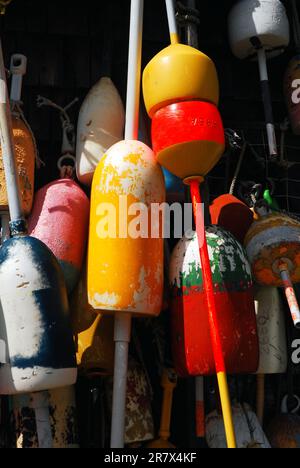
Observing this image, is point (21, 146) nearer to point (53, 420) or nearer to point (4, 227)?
point (4, 227)

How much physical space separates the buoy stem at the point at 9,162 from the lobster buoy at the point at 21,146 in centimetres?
19

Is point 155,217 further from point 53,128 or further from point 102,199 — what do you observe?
point 53,128

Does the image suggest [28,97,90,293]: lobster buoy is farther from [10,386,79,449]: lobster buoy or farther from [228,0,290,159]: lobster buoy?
[228,0,290,159]: lobster buoy

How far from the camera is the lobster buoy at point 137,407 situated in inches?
84.6

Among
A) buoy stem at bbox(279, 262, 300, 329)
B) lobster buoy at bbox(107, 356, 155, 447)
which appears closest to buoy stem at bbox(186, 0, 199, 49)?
buoy stem at bbox(279, 262, 300, 329)

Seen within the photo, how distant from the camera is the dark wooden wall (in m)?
2.62

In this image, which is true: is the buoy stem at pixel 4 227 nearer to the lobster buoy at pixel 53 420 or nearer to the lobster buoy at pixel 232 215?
the lobster buoy at pixel 53 420

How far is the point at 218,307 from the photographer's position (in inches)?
81.6

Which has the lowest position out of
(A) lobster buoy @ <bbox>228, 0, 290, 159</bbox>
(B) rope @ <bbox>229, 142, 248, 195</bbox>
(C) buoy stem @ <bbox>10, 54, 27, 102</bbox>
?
(B) rope @ <bbox>229, 142, 248, 195</bbox>

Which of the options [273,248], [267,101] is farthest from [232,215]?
[267,101]

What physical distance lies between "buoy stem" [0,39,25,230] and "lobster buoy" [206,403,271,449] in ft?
3.03
